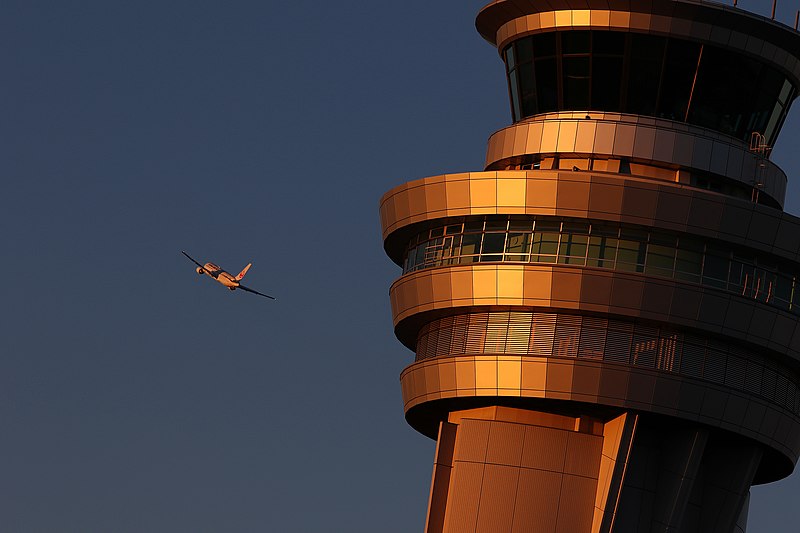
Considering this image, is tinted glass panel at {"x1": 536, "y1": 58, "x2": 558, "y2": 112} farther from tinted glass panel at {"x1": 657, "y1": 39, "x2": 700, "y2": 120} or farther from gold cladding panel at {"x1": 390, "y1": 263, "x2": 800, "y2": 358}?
gold cladding panel at {"x1": 390, "y1": 263, "x2": 800, "y2": 358}

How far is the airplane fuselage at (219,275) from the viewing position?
437 feet

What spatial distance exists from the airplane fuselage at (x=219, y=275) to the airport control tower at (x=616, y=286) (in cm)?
1965

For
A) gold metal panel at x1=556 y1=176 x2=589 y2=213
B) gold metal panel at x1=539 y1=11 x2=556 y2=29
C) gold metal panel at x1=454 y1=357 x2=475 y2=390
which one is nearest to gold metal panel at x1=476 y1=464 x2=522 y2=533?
gold metal panel at x1=454 y1=357 x2=475 y2=390

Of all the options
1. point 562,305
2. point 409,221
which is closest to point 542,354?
point 562,305

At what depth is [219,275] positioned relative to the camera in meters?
134

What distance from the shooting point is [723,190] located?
11388 cm

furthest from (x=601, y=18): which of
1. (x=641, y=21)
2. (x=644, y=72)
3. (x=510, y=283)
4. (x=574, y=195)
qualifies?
(x=510, y=283)

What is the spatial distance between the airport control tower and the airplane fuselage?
19.7 meters

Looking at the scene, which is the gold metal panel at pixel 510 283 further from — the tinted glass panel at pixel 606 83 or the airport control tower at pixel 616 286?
the tinted glass panel at pixel 606 83

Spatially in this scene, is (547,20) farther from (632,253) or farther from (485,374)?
(485,374)

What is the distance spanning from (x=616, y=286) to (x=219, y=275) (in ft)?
104

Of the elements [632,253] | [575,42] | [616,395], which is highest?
[575,42]

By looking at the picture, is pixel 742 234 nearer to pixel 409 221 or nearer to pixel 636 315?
pixel 636 315

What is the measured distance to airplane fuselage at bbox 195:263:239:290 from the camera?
133 metres
